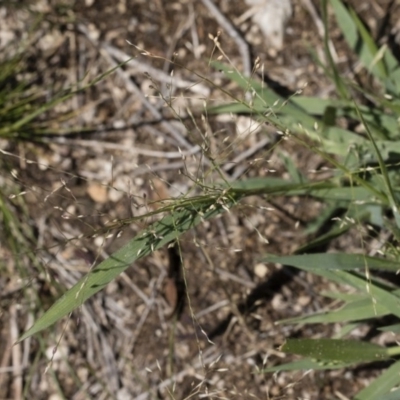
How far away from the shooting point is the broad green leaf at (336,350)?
4.50ft

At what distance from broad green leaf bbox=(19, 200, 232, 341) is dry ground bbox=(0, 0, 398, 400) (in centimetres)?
50

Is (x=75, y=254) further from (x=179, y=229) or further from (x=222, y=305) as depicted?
(x=179, y=229)

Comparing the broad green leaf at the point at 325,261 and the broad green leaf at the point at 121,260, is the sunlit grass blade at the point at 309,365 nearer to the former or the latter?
the broad green leaf at the point at 325,261

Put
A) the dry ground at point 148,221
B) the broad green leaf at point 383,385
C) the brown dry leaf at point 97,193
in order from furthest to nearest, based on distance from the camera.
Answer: the brown dry leaf at point 97,193, the dry ground at point 148,221, the broad green leaf at point 383,385

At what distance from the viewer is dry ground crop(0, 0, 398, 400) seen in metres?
1.88

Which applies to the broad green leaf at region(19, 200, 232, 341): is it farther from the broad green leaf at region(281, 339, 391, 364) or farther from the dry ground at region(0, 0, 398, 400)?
the dry ground at region(0, 0, 398, 400)

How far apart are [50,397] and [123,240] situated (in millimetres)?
472

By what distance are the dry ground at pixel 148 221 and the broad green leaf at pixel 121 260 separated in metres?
0.50

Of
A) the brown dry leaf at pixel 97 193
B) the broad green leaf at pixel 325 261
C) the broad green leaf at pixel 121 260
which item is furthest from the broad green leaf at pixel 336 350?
the brown dry leaf at pixel 97 193

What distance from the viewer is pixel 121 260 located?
1262mm

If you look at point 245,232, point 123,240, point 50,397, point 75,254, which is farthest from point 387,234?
point 50,397

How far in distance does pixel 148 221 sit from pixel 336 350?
0.63 meters

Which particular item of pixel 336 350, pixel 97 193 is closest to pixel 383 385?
pixel 336 350

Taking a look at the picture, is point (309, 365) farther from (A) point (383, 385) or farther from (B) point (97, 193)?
(B) point (97, 193)
